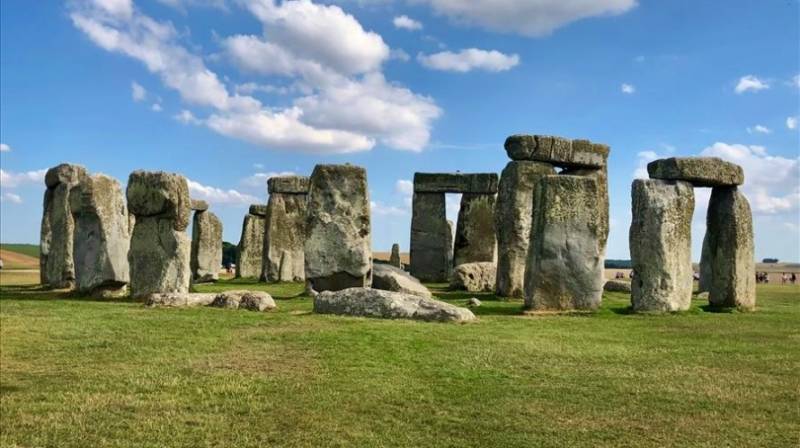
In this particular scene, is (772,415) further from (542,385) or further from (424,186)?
(424,186)

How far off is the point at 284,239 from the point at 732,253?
1466 centimetres

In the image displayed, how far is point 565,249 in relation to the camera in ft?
43.3

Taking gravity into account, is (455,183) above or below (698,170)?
above

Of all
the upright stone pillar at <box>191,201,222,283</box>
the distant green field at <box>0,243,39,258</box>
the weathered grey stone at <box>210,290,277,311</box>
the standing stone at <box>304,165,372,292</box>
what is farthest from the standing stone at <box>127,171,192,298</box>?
the distant green field at <box>0,243,39,258</box>

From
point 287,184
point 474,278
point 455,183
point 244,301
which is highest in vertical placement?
point 455,183

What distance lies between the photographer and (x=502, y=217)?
17.8 m

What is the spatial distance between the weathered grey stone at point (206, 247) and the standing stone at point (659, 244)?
15828 millimetres

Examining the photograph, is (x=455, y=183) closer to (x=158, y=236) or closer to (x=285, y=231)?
(x=285, y=231)

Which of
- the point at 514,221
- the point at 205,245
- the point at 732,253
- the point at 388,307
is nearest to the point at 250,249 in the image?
the point at 205,245

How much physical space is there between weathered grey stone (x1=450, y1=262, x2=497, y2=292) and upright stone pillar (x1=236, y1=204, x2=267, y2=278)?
1026 cm

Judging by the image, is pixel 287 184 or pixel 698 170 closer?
pixel 698 170

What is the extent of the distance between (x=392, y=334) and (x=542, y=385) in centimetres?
271

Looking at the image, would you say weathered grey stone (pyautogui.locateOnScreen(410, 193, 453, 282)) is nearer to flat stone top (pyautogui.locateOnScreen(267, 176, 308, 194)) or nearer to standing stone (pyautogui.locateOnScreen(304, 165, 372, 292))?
flat stone top (pyautogui.locateOnScreen(267, 176, 308, 194))

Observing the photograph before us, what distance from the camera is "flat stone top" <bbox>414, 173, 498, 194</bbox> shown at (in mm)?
27250
